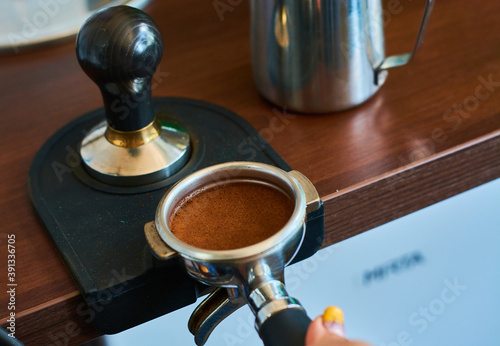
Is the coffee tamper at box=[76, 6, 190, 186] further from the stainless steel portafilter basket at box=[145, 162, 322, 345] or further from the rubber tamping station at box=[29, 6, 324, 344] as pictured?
the stainless steel portafilter basket at box=[145, 162, 322, 345]

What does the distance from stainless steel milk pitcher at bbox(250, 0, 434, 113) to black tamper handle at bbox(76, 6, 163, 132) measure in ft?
0.52

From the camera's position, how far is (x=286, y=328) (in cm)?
39

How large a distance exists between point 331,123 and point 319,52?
9cm

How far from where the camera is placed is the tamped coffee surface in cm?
47

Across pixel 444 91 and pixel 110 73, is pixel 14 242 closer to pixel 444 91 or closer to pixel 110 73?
pixel 110 73

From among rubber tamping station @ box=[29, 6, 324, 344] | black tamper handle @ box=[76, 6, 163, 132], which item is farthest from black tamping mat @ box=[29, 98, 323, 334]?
black tamper handle @ box=[76, 6, 163, 132]

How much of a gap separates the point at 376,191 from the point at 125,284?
279 millimetres

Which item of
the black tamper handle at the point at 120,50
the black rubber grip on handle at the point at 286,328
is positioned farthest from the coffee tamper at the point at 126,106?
the black rubber grip on handle at the point at 286,328

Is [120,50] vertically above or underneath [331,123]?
above

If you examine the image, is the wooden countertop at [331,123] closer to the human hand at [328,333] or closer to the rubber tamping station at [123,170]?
the rubber tamping station at [123,170]

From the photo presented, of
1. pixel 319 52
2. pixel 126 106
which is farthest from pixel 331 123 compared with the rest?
pixel 126 106

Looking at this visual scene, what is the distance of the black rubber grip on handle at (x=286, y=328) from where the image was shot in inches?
14.9

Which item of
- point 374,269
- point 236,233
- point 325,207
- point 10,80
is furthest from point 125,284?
point 10,80

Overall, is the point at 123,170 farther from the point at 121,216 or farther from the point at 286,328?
the point at 286,328
